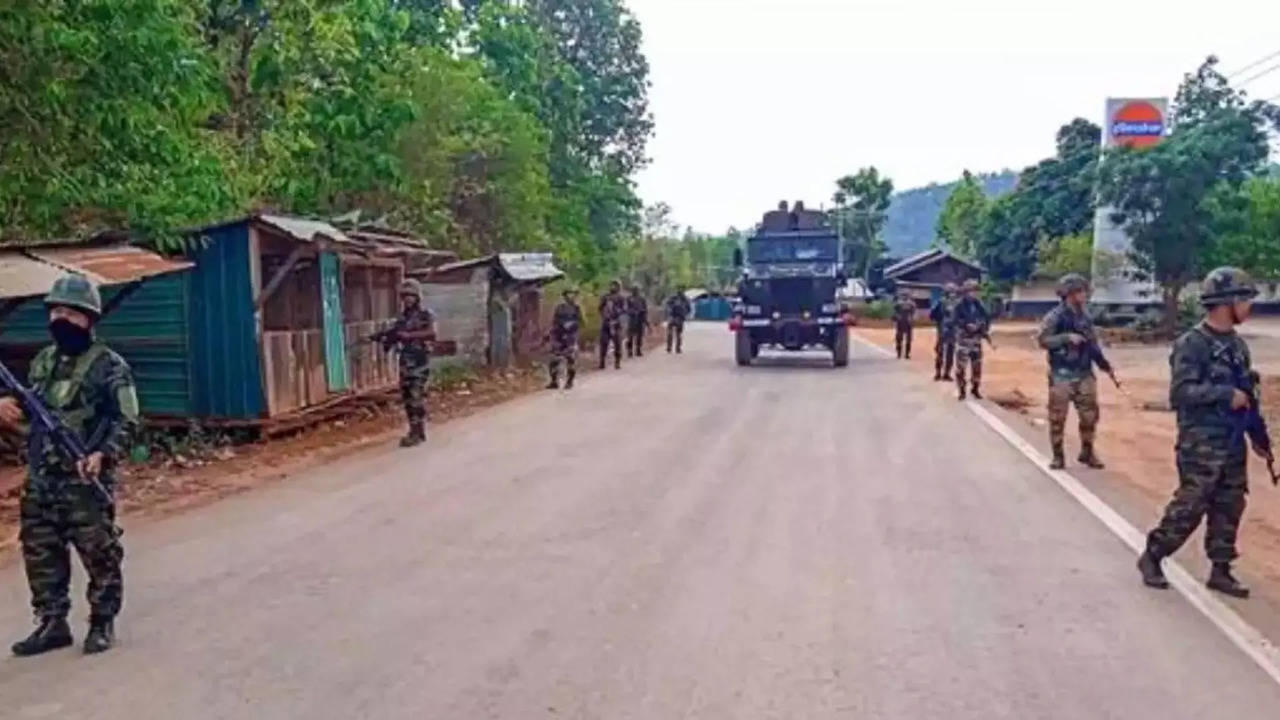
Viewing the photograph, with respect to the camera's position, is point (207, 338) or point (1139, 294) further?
point (1139, 294)

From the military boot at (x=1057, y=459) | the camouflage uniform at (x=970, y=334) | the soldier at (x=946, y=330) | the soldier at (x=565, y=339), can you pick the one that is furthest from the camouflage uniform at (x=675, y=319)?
the military boot at (x=1057, y=459)

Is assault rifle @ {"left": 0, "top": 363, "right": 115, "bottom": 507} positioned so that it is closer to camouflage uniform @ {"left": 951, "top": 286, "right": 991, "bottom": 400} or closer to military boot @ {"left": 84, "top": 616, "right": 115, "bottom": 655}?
military boot @ {"left": 84, "top": 616, "right": 115, "bottom": 655}

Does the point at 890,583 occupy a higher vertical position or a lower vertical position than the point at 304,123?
lower

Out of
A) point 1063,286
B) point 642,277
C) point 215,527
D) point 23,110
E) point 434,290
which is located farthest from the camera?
point 642,277

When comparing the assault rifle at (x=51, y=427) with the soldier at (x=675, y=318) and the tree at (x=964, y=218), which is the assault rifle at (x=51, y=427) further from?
the tree at (x=964, y=218)

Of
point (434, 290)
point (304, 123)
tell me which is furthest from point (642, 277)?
point (304, 123)

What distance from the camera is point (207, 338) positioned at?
14.9m

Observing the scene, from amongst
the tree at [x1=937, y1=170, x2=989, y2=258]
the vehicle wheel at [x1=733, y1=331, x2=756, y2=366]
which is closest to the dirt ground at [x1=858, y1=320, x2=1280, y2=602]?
the vehicle wheel at [x1=733, y1=331, x2=756, y2=366]

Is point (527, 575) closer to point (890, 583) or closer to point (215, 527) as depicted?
point (890, 583)

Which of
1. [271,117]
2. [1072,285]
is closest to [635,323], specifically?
[271,117]

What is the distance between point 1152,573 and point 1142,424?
11.0m

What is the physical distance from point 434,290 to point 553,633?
18.9m

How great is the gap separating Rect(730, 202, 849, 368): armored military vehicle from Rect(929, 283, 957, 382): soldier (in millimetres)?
3505

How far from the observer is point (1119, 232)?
47.4 metres
